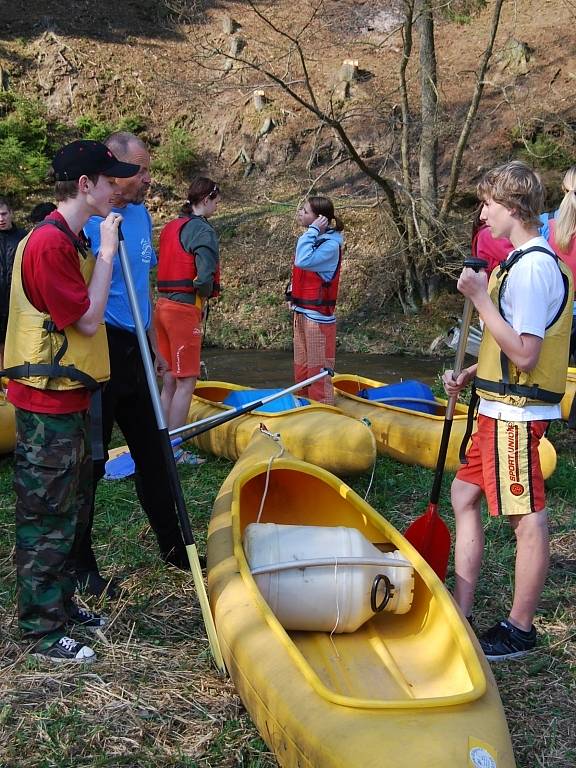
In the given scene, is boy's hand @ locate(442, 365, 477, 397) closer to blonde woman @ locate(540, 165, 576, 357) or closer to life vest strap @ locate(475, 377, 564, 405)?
life vest strap @ locate(475, 377, 564, 405)

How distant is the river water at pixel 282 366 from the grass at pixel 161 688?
5.26 metres

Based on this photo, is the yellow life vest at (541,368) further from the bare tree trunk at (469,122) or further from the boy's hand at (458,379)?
the bare tree trunk at (469,122)

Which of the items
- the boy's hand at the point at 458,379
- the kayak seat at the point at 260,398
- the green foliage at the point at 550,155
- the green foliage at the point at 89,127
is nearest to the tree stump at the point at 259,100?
the green foliage at the point at 89,127

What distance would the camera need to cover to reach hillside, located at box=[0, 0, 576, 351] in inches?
458

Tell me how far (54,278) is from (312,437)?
8.41 ft

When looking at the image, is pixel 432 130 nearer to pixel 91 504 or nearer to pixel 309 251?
pixel 309 251

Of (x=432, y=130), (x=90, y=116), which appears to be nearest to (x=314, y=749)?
(x=432, y=130)

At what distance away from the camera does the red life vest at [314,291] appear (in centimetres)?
592

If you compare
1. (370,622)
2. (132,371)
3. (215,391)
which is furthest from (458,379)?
(215,391)

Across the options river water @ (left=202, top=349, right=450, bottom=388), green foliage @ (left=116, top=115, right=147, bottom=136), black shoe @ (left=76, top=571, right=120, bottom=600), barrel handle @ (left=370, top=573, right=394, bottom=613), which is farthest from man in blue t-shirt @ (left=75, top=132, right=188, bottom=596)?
green foliage @ (left=116, top=115, right=147, bottom=136)

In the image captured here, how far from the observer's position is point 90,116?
1630 cm

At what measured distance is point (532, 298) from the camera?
2.50 m

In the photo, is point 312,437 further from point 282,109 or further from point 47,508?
point 282,109

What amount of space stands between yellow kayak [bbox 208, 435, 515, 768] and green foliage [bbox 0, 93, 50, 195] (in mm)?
11805
